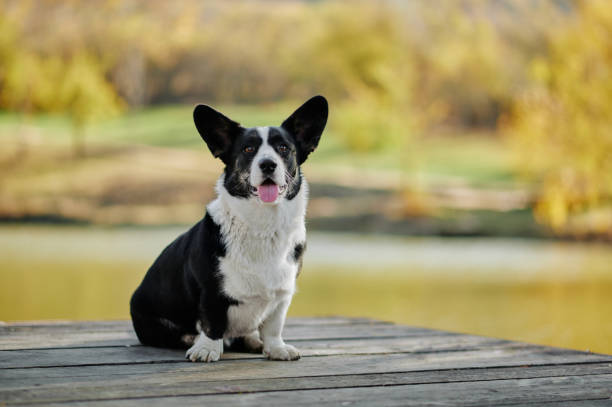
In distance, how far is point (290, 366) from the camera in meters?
2.24

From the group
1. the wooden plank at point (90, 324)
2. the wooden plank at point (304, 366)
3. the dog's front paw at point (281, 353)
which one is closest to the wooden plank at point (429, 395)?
the wooden plank at point (304, 366)

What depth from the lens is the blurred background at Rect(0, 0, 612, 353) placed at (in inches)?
277

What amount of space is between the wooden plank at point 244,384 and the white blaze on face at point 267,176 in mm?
570

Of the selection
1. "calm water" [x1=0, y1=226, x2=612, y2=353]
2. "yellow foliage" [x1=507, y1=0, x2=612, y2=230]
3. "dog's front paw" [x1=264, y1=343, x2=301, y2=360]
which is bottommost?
"calm water" [x1=0, y1=226, x2=612, y2=353]

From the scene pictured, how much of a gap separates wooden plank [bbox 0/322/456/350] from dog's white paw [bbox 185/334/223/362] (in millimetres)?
416

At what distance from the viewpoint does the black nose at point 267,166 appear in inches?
84.1

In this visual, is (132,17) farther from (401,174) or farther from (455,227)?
(455,227)

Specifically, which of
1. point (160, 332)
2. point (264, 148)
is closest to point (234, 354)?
point (160, 332)

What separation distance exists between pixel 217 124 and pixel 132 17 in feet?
61.6

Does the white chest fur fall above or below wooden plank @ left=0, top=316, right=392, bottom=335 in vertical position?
above

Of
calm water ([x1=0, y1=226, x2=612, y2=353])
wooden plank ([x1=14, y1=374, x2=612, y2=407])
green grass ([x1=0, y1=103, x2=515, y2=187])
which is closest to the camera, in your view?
wooden plank ([x1=14, y1=374, x2=612, y2=407])

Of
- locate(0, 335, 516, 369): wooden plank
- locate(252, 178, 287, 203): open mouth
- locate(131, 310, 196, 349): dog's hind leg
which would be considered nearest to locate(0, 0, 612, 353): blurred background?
locate(0, 335, 516, 369): wooden plank

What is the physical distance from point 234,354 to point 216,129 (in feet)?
2.59

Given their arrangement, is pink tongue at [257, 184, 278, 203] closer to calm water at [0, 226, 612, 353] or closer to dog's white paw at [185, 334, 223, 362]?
dog's white paw at [185, 334, 223, 362]
